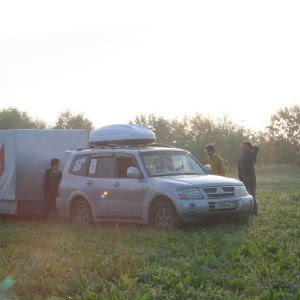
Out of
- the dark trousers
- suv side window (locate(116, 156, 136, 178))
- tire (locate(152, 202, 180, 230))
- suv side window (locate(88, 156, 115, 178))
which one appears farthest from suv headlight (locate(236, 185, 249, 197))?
the dark trousers

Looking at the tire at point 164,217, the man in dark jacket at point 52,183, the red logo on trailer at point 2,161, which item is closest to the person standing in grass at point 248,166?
the tire at point 164,217

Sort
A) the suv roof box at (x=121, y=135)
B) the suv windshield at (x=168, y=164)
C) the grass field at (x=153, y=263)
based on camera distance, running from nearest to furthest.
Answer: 1. the grass field at (x=153, y=263)
2. the suv windshield at (x=168, y=164)
3. the suv roof box at (x=121, y=135)

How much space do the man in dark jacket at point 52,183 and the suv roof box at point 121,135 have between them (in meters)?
1.28

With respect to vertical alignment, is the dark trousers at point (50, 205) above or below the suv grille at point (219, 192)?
below

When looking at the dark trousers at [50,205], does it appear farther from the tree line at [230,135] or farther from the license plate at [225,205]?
the tree line at [230,135]

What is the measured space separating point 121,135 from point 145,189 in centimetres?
229

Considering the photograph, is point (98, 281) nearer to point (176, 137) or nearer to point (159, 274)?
point (159, 274)

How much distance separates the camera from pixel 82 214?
15.1m

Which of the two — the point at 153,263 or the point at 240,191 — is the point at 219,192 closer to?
Result: the point at 240,191

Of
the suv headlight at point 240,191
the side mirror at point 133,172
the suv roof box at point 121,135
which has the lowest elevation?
the suv headlight at point 240,191

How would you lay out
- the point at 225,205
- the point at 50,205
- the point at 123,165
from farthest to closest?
1. the point at 50,205
2. the point at 123,165
3. the point at 225,205

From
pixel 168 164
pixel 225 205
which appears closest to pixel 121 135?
pixel 168 164

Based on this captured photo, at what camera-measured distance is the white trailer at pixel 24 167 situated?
16578 millimetres

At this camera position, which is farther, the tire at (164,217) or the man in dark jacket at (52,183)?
the man in dark jacket at (52,183)
